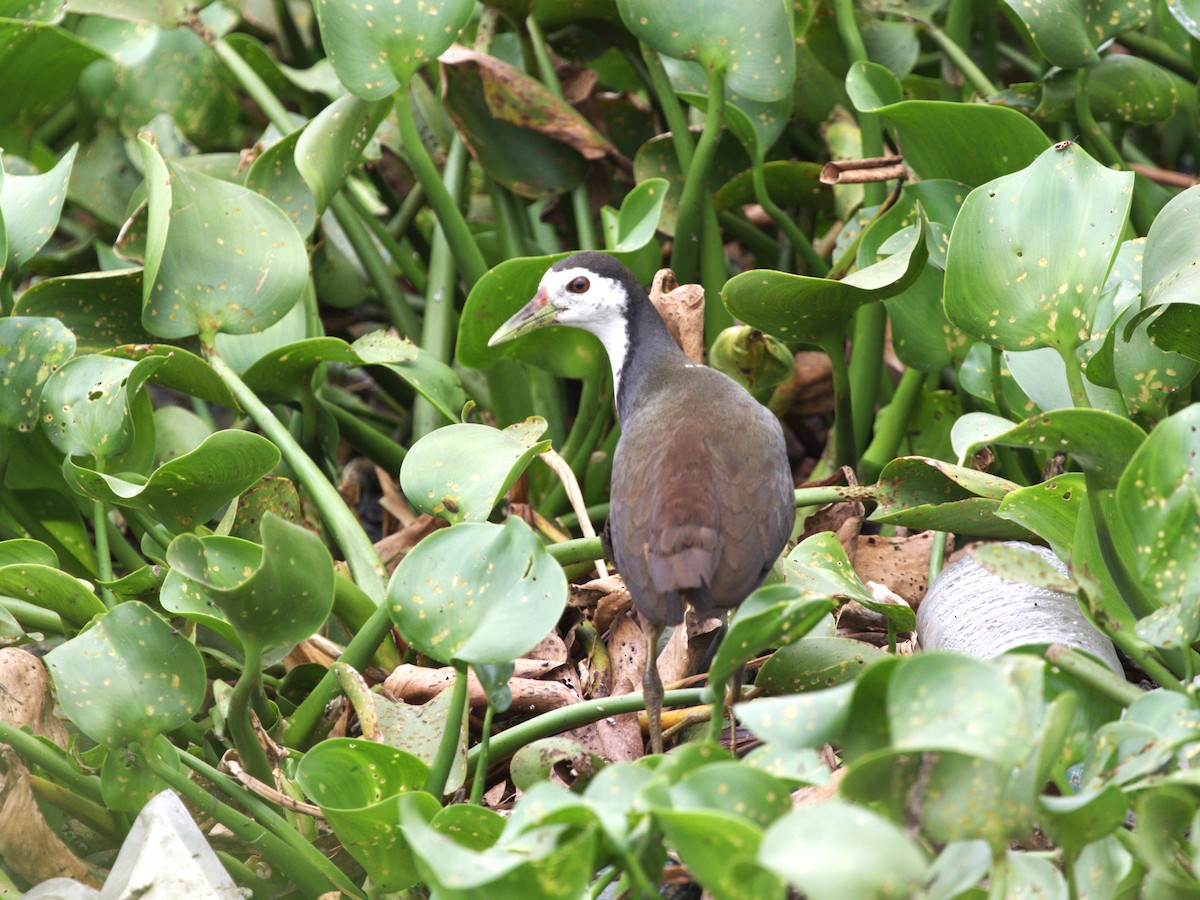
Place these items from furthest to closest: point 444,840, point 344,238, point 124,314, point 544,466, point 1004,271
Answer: point 344,238, point 544,466, point 124,314, point 1004,271, point 444,840

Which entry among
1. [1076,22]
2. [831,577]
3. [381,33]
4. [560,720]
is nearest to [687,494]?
[831,577]

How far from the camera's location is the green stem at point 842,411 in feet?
8.58

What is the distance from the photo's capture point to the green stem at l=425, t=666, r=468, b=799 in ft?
6.03

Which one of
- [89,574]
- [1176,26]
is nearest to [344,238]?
[89,574]

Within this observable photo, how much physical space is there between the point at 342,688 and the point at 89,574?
718 mm

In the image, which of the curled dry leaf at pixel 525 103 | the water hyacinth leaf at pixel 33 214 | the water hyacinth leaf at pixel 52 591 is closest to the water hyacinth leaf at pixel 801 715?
the water hyacinth leaf at pixel 52 591

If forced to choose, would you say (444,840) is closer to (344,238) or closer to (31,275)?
(344,238)

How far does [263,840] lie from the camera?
1.90 m

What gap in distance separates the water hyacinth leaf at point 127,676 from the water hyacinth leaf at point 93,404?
1.58 ft

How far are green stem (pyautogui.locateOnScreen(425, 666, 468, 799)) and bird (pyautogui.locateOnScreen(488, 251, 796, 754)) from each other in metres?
0.39

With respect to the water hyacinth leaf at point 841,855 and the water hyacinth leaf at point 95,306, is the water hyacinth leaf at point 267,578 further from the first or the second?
the water hyacinth leaf at point 95,306

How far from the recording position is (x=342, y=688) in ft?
7.38

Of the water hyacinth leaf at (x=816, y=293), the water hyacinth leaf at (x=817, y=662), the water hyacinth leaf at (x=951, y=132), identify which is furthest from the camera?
the water hyacinth leaf at (x=951, y=132)

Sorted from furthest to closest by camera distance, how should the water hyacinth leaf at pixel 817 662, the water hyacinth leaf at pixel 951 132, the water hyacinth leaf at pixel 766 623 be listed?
the water hyacinth leaf at pixel 951 132
the water hyacinth leaf at pixel 817 662
the water hyacinth leaf at pixel 766 623
